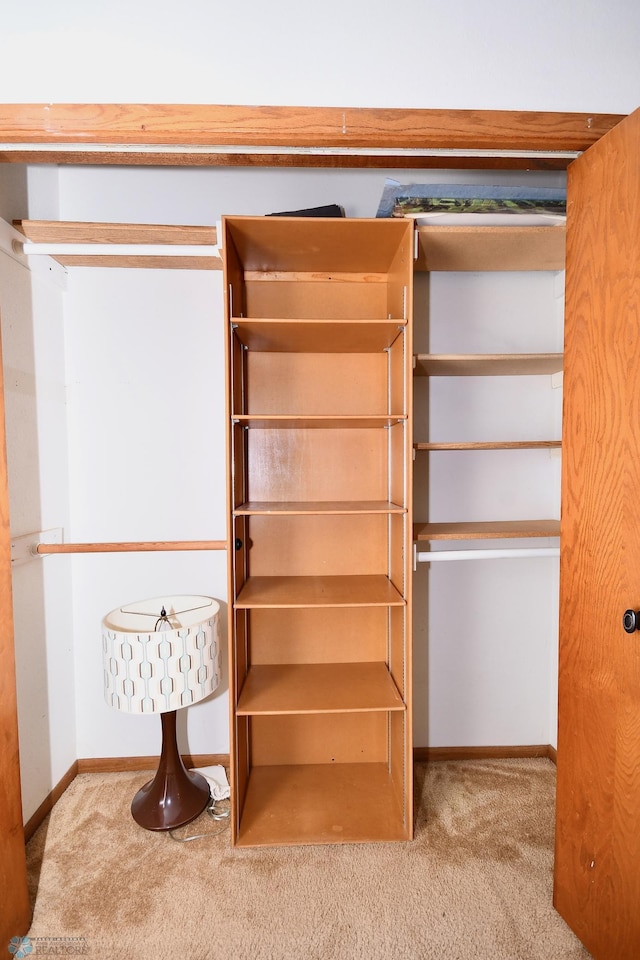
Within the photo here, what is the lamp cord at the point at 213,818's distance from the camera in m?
1.72

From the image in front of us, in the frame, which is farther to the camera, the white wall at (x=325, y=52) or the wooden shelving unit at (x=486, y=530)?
the wooden shelving unit at (x=486, y=530)

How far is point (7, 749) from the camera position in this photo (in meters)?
1.30

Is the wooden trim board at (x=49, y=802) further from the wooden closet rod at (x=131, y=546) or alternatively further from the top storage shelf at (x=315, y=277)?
the top storage shelf at (x=315, y=277)

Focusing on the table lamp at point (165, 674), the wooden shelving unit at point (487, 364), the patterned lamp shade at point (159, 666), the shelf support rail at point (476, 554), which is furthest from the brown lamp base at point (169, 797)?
the wooden shelving unit at point (487, 364)

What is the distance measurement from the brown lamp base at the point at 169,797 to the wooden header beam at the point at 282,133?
5.64 ft

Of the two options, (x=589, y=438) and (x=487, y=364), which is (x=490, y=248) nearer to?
(x=487, y=364)

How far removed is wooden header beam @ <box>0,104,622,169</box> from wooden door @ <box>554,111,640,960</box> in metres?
0.15

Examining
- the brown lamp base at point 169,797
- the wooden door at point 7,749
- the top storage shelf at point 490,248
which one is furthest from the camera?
the brown lamp base at point 169,797

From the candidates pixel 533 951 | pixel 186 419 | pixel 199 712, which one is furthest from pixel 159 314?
pixel 533 951

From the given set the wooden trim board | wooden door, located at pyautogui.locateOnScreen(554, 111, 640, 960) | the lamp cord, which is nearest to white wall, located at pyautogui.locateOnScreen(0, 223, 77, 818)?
the wooden trim board

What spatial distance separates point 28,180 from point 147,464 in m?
1.11

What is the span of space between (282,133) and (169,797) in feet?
6.90

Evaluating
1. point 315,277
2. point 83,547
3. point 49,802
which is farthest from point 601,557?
point 49,802
